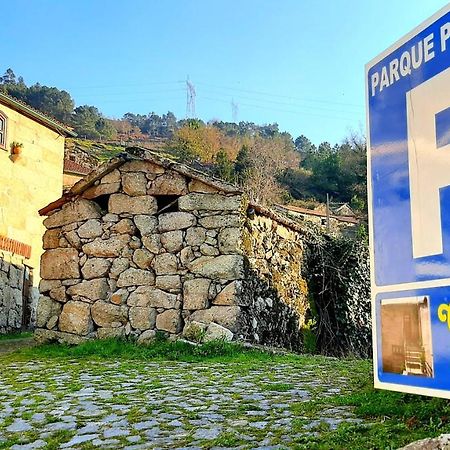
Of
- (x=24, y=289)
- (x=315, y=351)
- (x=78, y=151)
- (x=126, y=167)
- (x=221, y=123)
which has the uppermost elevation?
(x=221, y=123)

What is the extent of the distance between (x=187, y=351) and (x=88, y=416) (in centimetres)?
358

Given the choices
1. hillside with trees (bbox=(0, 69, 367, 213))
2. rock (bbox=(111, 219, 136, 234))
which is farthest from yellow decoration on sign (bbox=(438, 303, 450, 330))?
hillside with trees (bbox=(0, 69, 367, 213))

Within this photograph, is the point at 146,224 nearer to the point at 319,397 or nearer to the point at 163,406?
the point at 163,406

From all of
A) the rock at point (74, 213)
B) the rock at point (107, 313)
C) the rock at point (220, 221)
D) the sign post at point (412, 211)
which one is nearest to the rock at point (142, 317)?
the rock at point (107, 313)

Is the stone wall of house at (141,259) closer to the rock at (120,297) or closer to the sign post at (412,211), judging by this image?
the rock at (120,297)

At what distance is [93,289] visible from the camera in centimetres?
880

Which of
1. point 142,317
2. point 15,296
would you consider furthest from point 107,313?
point 15,296

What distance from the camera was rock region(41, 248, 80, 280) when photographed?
9.05m

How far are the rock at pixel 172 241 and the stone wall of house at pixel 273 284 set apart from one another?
952 mm

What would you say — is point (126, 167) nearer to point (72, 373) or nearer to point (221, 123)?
point (72, 373)

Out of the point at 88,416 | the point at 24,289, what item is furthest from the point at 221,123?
the point at 88,416

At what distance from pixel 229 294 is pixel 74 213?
2999 mm

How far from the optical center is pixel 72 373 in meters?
6.43

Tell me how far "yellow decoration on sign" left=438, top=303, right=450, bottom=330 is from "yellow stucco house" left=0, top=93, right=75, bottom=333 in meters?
14.6
